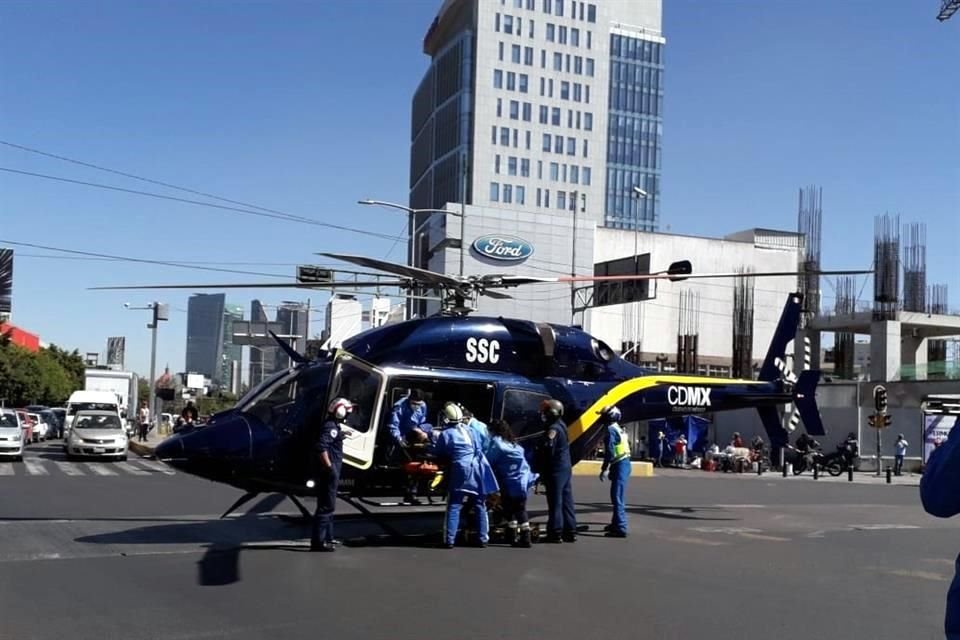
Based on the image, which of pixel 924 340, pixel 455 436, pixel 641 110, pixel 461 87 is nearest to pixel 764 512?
pixel 455 436

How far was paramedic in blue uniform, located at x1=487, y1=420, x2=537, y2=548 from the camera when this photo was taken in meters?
12.2

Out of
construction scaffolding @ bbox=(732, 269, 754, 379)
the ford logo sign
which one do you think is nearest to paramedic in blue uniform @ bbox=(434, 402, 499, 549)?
construction scaffolding @ bbox=(732, 269, 754, 379)

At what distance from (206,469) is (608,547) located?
16.9 feet

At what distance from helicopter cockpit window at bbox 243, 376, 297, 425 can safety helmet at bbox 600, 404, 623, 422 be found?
4.94 metres

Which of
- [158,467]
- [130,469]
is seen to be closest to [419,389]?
[130,469]

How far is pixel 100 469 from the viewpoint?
2483 cm

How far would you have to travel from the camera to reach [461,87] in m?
103

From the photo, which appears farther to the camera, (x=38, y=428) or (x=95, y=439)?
(x=38, y=428)

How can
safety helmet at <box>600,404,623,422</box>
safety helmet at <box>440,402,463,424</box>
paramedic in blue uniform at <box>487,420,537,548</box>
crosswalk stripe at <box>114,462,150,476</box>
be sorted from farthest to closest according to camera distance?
crosswalk stripe at <box>114,462,150,476</box> < safety helmet at <box>600,404,623,422</box> < paramedic in blue uniform at <box>487,420,537,548</box> < safety helmet at <box>440,402,463,424</box>

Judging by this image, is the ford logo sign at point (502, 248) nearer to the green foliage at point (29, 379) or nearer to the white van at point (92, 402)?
the white van at point (92, 402)

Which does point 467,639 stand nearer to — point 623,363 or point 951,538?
point 623,363

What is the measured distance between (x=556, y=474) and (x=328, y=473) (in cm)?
322

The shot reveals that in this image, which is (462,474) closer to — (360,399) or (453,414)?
(453,414)

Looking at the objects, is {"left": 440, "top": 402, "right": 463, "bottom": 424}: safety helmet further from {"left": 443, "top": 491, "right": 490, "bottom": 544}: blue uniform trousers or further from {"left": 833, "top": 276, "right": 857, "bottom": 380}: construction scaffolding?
{"left": 833, "top": 276, "right": 857, "bottom": 380}: construction scaffolding
